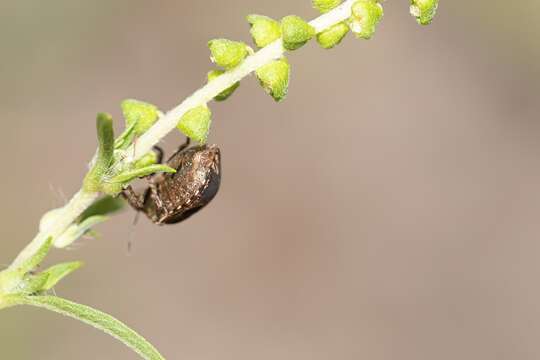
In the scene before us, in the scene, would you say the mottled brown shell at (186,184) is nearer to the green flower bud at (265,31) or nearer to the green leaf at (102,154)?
the green leaf at (102,154)

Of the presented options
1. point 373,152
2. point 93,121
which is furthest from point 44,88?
point 373,152

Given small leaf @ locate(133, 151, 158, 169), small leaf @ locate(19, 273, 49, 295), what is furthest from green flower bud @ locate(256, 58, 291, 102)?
small leaf @ locate(19, 273, 49, 295)

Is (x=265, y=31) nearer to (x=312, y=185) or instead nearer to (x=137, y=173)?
(x=137, y=173)

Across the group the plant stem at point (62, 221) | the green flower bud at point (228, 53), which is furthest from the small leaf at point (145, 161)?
the green flower bud at point (228, 53)

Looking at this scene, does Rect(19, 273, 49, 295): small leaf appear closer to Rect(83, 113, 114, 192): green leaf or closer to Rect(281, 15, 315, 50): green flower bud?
Rect(83, 113, 114, 192): green leaf

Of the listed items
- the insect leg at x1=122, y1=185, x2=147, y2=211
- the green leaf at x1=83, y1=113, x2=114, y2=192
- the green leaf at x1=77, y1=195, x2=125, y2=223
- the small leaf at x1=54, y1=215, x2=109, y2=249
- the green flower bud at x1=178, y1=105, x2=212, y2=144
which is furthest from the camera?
the insect leg at x1=122, y1=185, x2=147, y2=211

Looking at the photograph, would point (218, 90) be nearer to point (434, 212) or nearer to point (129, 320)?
point (129, 320)
